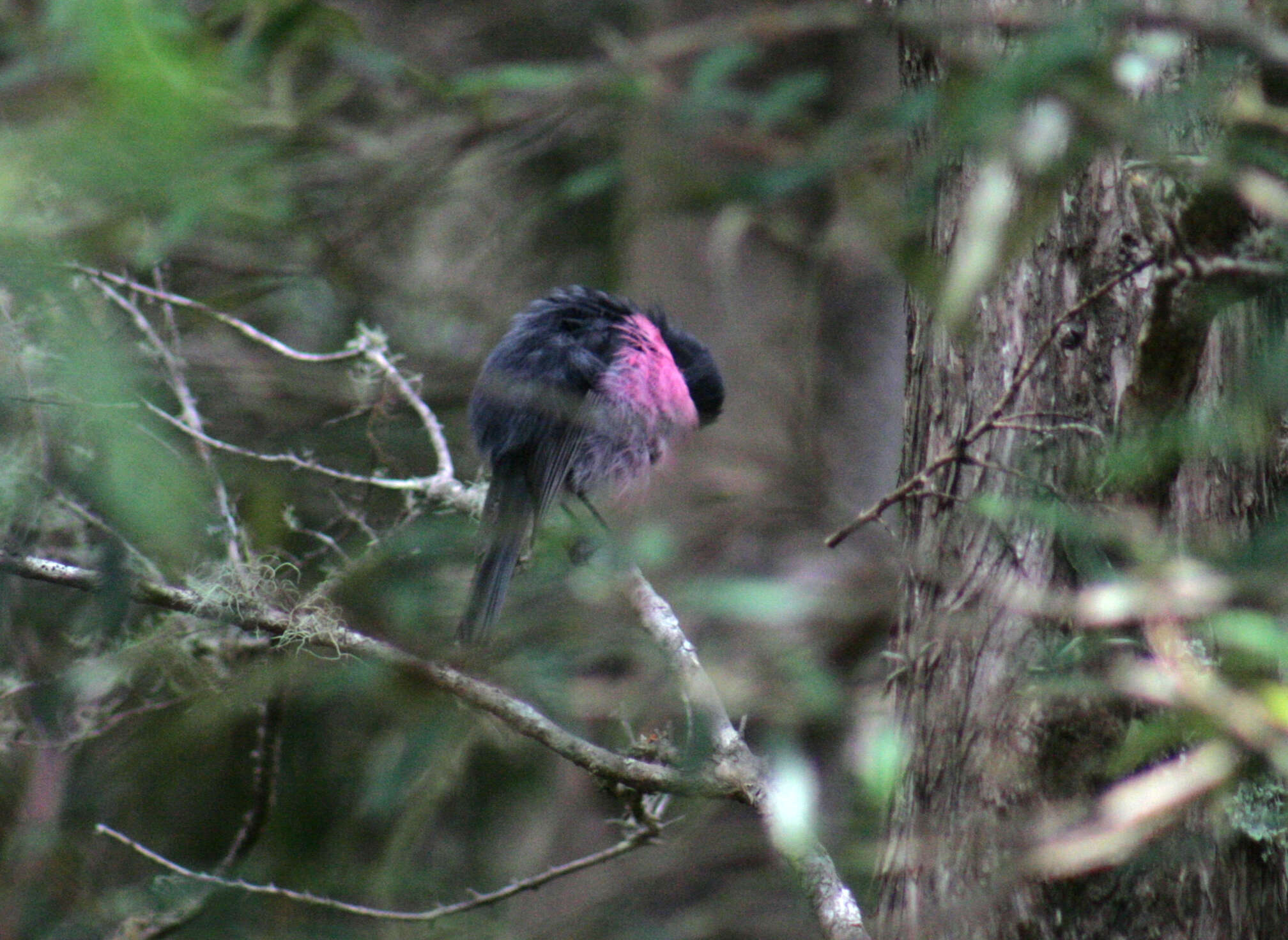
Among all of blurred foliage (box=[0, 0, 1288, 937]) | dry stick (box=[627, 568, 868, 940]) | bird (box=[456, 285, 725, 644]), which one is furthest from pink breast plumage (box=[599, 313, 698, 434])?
dry stick (box=[627, 568, 868, 940])

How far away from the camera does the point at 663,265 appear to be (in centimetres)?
447

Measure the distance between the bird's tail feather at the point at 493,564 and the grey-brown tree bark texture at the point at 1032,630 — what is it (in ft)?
3.65

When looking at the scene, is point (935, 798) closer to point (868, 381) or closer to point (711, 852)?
point (711, 852)

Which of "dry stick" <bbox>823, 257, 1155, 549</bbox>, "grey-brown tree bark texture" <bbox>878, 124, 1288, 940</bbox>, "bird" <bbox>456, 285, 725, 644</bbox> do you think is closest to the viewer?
"dry stick" <bbox>823, 257, 1155, 549</bbox>

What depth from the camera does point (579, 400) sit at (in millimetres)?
3338

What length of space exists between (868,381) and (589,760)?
9.94 feet

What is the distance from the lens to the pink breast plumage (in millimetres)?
3432

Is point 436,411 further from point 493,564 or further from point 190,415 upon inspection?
point 190,415

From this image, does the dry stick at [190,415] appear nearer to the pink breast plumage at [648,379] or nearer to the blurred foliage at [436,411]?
the blurred foliage at [436,411]

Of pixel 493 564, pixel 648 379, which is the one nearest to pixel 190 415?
pixel 493 564

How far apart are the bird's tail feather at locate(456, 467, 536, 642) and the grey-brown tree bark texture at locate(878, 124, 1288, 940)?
3.65ft

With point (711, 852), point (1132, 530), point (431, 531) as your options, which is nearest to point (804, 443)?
point (431, 531)

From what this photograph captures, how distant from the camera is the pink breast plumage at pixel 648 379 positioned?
3.43 meters

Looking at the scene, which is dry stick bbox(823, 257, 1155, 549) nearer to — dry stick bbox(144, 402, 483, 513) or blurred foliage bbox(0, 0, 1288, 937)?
blurred foliage bbox(0, 0, 1288, 937)
